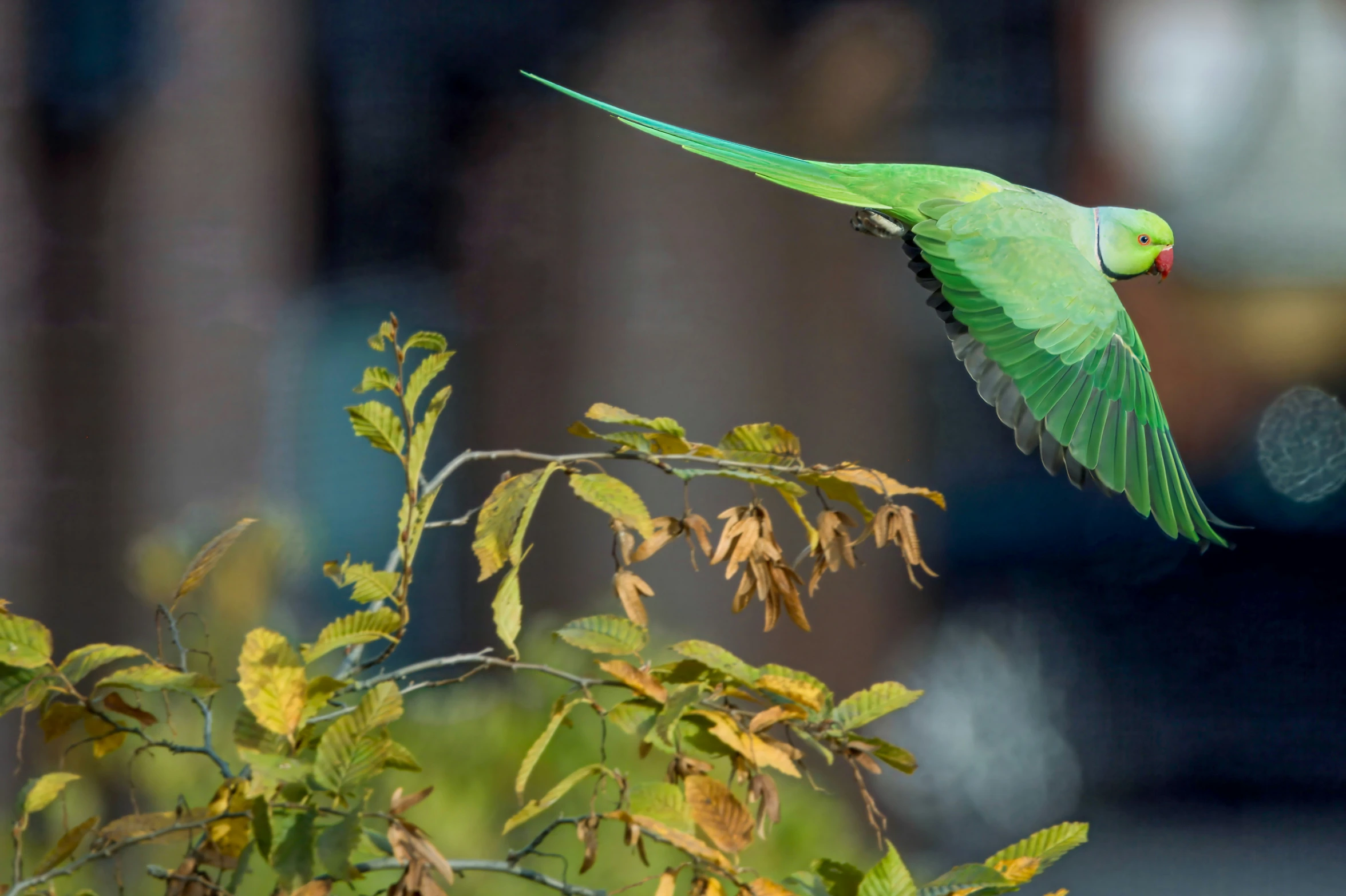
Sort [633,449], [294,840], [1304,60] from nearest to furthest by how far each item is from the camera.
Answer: [294,840]
[633,449]
[1304,60]

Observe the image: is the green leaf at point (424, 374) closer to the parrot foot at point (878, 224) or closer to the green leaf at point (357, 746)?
the green leaf at point (357, 746)

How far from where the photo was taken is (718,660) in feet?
1.92

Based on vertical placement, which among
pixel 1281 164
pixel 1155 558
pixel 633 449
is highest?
pixel 1281 164

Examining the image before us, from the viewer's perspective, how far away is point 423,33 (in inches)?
71.0

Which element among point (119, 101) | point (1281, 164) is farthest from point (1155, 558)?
point (119, 101)

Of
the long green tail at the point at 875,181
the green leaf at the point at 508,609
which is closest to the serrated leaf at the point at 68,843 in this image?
the green leaf at the point at 508,609

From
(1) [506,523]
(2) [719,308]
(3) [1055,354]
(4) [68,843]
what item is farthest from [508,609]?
(2) [719,308]

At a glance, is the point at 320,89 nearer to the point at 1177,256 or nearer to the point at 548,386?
the point at 548,386

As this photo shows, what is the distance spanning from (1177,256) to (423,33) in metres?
1.19

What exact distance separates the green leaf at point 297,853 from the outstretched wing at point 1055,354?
0.51 metres

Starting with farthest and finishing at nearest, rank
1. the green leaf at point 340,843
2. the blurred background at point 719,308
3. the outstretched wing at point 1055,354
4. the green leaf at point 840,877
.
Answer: the blurred background at point 719,308, the outstretched wing at point 1055,354, the green leaf at point 840,877, the green leaf at point 340,843

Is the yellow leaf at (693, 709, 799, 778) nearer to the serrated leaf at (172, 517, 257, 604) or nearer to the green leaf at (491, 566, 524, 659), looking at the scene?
the green leaf at (491, 566, 524, 659)

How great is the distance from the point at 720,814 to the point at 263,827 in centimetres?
21

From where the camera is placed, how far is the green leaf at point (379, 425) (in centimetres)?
61
